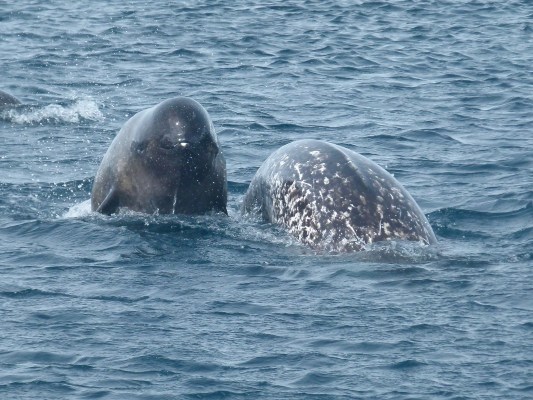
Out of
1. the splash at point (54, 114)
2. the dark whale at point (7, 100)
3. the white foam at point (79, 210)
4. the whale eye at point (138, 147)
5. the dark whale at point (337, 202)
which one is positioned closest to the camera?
the dark whale at point (337, 202)

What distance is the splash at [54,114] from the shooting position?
27.3 m

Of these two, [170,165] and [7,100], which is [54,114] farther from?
[170,165]

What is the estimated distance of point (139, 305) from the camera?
15.3 m

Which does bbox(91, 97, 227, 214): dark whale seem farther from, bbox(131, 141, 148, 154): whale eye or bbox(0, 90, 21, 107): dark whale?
bbox(0, 90, 21, 107): dark whale

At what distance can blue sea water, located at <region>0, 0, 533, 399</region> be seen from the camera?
13.4 m

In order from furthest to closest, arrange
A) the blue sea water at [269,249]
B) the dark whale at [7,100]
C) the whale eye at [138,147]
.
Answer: the dark whale at [7,100], the whale eye at [138,147], the blue sea water at [269,249]

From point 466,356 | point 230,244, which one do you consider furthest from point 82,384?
point 230,244

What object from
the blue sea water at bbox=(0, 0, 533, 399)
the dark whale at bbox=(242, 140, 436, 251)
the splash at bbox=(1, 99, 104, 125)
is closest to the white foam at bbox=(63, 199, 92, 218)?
the blue sea water at bbox=(0, 0, 533, 399)

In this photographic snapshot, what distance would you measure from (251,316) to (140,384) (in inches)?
86.4

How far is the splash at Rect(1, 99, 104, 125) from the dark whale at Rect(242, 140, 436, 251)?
32.3 feet

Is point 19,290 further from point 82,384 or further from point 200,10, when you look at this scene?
point 200,10

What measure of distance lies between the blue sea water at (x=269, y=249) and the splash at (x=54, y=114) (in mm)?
74

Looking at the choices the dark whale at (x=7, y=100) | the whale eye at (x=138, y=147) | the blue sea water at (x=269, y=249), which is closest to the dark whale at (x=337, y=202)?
the blue sea water at (x=269, y=249)

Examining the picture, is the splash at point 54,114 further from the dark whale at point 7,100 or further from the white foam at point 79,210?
the white foam at point 79,210
